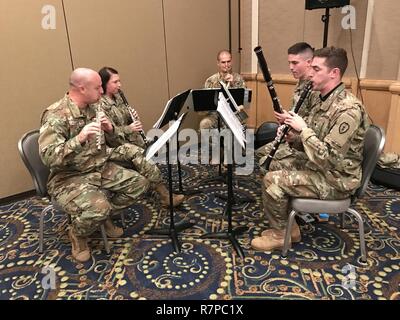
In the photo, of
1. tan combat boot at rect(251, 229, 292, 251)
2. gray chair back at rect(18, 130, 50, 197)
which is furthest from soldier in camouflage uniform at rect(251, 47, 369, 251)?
gray chair back at rect(18, 130, 50, 197)

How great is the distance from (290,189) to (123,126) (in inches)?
66.0

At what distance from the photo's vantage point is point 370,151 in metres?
1.99

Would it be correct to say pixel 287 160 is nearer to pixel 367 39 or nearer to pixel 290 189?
pixel 290 189

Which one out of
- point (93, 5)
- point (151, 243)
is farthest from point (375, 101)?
point (93, 5)

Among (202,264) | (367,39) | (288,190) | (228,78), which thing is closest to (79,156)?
(202,264)

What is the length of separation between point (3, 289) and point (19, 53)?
2154 millimetres

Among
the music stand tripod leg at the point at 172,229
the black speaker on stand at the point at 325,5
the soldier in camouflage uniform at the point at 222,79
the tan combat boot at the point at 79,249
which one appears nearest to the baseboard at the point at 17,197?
the tan combat boot at the point at 79,249

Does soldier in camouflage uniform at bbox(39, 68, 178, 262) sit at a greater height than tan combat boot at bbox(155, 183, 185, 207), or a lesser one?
greater

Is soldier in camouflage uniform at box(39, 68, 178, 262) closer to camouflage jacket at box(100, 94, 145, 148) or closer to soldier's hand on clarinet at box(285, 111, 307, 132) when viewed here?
camouflage jacket at box(100, 94, 145, 148)

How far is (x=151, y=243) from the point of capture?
2453mm

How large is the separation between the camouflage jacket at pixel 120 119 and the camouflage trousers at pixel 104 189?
0.11 metres

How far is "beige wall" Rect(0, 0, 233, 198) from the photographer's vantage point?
302cm

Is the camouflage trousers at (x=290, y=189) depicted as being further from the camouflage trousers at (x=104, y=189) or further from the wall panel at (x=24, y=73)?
the wall panel at (x=24, y=73)

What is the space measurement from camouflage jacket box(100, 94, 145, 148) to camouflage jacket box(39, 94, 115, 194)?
48 centimetres
